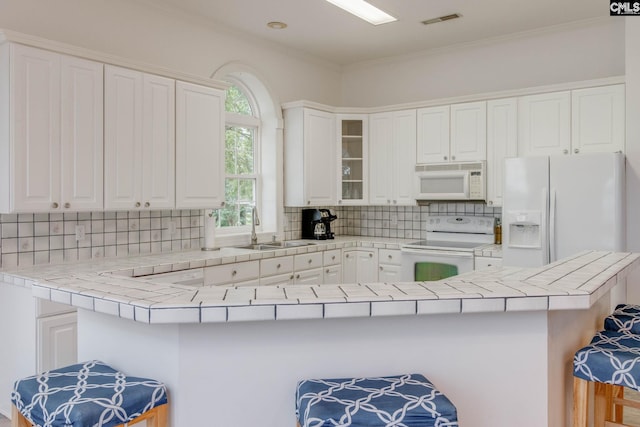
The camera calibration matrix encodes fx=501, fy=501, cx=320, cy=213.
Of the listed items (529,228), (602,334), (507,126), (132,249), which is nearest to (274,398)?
(602,334)

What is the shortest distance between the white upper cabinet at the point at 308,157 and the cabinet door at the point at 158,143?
5.19ft

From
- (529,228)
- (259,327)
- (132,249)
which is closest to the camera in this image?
(259,327)

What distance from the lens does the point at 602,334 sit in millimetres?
2133

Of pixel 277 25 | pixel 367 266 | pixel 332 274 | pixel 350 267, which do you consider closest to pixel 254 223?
pixel 332 274

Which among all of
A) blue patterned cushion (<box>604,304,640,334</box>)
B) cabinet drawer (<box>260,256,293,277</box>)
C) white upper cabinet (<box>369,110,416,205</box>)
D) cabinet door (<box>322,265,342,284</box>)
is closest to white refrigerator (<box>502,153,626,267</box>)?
white upper cabinet (<box>369,110,416,205</box>)

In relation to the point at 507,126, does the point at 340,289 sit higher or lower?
lower

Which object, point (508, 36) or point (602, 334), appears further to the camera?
point (508, 36)

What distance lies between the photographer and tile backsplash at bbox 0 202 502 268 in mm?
3084

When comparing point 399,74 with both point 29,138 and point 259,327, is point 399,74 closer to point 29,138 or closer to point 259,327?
point 29,138

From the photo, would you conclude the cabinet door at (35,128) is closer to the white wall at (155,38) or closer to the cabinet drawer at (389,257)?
the white wall at (155,38)

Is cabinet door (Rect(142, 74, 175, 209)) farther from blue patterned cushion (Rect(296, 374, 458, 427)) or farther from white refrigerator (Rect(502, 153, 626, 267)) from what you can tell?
white refrigerator (Rect(502, 153, 626, 267))

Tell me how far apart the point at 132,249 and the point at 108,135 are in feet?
3.00

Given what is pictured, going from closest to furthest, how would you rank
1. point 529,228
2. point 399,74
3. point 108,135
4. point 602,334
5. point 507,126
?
point 602,334, point 108,135, point 529,228, point 507,126, point 399,74

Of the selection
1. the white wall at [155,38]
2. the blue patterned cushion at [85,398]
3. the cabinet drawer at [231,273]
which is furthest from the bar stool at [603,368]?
the white wall at [155,38]
